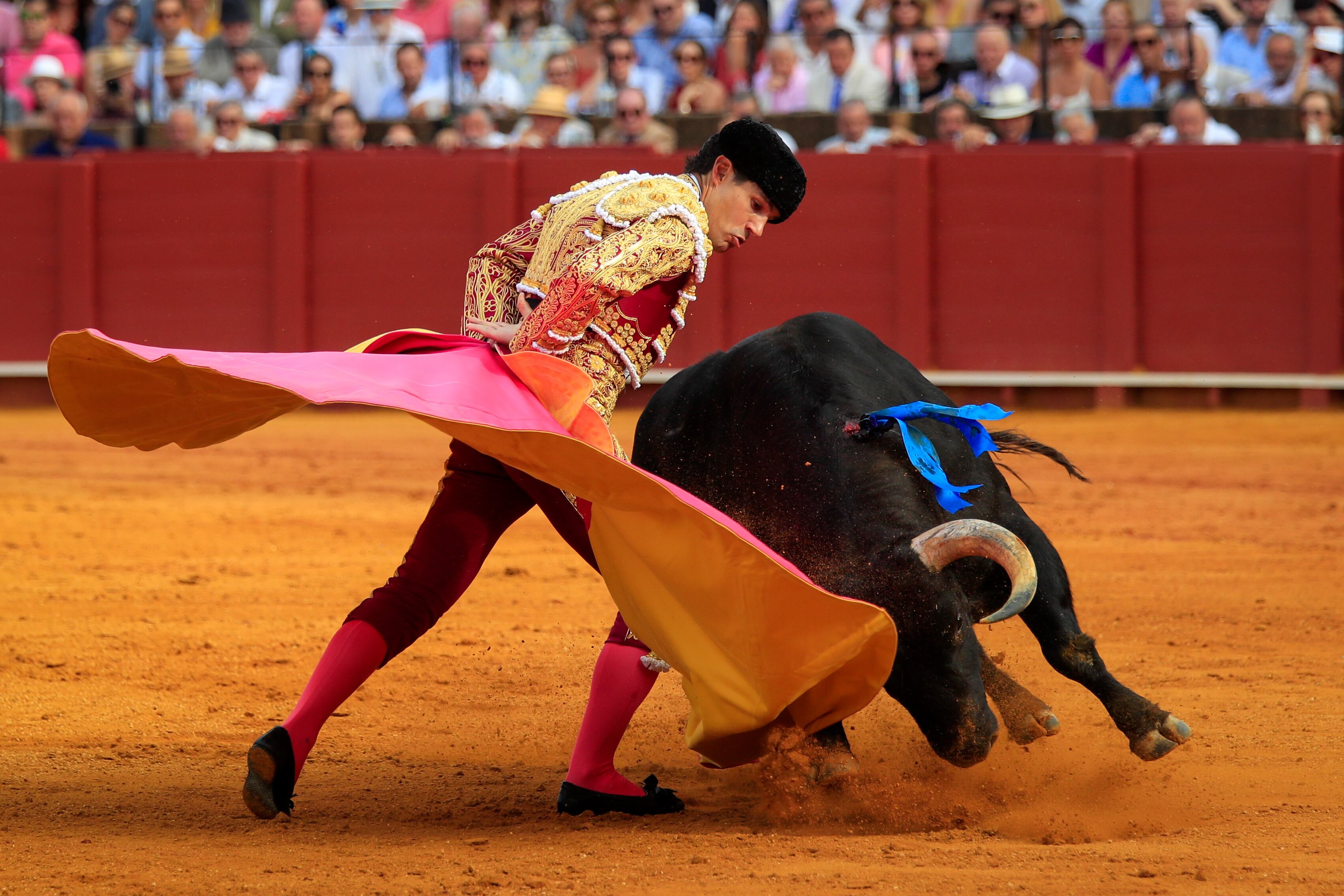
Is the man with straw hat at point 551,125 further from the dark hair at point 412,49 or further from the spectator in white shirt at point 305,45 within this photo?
the spectator in white shirt at point 305,45

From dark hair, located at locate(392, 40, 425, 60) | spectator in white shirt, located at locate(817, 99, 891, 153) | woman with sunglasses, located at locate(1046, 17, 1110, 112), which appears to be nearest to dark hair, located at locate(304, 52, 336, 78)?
dark hair, located at locate(392, 40, 425, 60)

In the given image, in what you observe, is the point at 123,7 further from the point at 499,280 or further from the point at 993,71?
the point at 499,280

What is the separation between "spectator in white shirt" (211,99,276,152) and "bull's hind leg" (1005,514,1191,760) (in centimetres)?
653

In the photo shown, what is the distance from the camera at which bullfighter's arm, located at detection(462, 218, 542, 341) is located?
247 cm

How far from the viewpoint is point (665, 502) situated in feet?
7.14

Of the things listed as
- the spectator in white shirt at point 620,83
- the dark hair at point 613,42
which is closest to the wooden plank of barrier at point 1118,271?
the spectator in white shirt at point 620,83

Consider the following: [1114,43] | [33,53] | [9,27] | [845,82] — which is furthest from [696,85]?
[9,27]

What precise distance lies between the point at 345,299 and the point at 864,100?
2.89 meters

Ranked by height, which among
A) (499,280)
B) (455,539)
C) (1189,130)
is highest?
(1189,130)

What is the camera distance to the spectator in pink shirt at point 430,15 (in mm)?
8734

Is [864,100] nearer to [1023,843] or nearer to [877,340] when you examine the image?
[877,340]

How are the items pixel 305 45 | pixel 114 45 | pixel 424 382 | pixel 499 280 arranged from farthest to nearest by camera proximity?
pixel 114 45, pixel 305 45, pixel 499 280, pixel 424 382

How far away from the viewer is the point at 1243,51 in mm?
7551

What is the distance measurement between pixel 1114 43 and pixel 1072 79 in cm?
26
